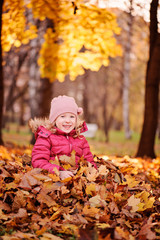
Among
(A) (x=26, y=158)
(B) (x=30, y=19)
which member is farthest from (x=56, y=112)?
(B) (x=30, y=19)

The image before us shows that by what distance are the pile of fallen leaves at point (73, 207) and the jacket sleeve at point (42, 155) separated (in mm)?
104

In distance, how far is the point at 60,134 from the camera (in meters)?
3.35

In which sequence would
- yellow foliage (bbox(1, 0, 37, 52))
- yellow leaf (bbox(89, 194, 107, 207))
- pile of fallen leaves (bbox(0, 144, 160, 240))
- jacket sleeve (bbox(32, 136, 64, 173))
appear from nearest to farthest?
pile of fallen leaves (bbox(0, 144, 160, 240)), yellow leaf (bbox(89, 194, 107, 207)), jacket sleeve (bbox(32, 136, 64, 173)), yellow foliage (bbox(1, 0, 37, 52))

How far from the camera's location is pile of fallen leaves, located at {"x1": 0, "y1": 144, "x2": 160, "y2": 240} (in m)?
2.31

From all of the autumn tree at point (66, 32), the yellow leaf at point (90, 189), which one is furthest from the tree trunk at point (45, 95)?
the yellow leaf at point (90, 189)

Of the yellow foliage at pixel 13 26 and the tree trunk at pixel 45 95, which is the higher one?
the yellow foliage at pixel 13 26

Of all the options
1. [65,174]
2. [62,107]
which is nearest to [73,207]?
[65,174]

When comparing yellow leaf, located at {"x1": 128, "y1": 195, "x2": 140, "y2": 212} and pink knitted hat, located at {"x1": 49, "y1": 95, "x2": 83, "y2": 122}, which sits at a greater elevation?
pink knitted hat, located at {"x1": 49, "y1": 95, "x2": 83, "y2": 122}

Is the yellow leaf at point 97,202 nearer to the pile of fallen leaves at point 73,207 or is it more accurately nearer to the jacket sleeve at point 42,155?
the pile of fallen leaves at point 73,207

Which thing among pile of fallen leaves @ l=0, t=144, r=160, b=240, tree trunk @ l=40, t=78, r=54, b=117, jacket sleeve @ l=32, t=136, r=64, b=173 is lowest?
pile of fallen leaves @ l=0, t=144, r=160, b=240

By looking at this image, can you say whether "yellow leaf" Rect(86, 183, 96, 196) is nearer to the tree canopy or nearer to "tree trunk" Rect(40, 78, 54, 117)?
the tree canopy

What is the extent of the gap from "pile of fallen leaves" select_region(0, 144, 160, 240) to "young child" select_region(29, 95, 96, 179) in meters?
0.22

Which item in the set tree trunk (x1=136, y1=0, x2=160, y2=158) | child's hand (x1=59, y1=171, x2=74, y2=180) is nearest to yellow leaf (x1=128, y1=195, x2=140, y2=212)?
child's hand (x1=59, y1=171, x2=74, y2=180)

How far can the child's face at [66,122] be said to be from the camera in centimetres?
329
